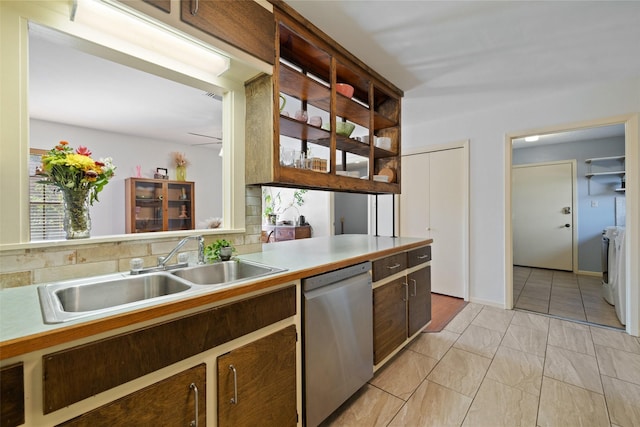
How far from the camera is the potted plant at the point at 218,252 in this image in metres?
1.46

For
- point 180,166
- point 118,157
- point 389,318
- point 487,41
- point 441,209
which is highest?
point 487,41

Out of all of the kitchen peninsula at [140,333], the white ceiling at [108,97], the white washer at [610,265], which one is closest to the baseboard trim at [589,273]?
the white washer at [610,265]

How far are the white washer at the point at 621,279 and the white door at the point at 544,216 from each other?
7.16 feet

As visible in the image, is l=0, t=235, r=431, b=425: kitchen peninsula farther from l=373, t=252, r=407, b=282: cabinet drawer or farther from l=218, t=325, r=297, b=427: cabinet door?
l=373, t=252, r=407, b=282: cabinet drawer

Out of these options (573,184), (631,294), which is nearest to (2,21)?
(631,294)

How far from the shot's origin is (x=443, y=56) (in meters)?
2.12

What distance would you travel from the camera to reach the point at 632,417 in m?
1.49

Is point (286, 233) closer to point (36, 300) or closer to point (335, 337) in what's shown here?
point (335, 337)

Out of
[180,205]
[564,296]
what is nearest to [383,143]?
[564,296]

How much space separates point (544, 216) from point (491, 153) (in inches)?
109

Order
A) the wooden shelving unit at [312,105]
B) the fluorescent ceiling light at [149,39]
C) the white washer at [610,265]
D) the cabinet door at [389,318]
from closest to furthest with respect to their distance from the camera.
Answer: the fluorescent ceiling light at [149,39]
the wooden shelving unit at [312,105]
the cabinet door at [389,318]
the white washer at [610,265]

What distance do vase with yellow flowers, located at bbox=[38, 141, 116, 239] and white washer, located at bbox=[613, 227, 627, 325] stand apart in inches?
166

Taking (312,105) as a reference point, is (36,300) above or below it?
below

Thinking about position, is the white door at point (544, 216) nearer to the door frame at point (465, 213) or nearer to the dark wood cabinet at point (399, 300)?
the door frame at point (465, 213)
